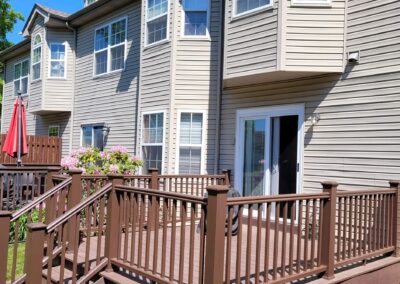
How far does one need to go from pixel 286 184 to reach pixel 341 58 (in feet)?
8.07

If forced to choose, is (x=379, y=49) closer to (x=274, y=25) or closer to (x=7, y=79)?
(x=274, y=25)

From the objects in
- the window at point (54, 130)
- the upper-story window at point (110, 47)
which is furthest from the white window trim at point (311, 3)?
the window at point (54, 130)

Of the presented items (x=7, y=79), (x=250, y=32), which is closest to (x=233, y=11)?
(x=250, y=32)

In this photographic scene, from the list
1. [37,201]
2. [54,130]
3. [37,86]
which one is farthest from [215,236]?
[54,130]

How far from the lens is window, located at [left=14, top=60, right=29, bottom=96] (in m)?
18.6

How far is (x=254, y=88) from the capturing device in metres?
8.41

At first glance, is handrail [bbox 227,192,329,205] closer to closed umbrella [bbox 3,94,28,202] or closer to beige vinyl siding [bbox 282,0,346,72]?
beige vinyl siding [bbox 282,0,346,72]

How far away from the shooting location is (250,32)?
7.79m

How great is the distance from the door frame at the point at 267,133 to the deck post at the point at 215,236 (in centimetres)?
432

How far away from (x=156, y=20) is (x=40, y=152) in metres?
7.54

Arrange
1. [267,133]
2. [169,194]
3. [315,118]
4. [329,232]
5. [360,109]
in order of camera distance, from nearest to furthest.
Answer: [169,194], [329,232], [360,109], [315,118], [267,133]

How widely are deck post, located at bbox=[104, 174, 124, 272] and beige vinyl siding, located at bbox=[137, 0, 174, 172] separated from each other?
4699mm

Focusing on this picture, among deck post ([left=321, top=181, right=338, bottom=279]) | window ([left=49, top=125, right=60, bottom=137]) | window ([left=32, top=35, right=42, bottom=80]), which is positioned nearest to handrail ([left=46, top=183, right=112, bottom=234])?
deck post ([left=321, top=181, right=338, bottom=279])

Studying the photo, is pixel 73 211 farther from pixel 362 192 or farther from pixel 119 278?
pixel 362 192
